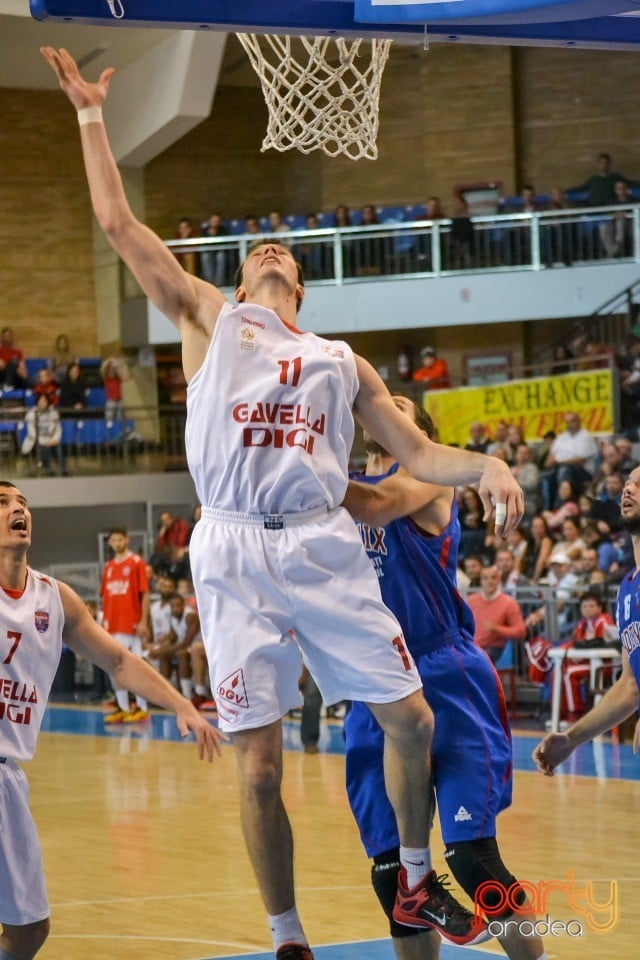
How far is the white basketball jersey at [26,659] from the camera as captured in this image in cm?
509

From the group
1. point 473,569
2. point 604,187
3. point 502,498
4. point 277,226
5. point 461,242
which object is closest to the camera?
point 502,498

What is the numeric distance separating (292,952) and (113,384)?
68.4 feet

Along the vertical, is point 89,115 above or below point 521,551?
above

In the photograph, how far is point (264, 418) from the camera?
14.8 ft

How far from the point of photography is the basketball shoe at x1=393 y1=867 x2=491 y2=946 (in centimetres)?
457

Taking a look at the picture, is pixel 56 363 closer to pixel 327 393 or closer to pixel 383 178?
pixel 383 178

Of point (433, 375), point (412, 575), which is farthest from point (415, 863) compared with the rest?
point (433, 375)

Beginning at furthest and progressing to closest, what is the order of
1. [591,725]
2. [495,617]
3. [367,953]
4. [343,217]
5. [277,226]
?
1. [277,226]
2. [343,217]
3. [495,617]
4. [367,953]
5. [591,725]

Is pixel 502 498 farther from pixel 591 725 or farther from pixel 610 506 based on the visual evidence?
pixel 610 506

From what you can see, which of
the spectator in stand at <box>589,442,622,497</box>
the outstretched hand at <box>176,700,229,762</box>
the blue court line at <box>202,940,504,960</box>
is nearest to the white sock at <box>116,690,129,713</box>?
the spectator in stand at <box>589,442,622,497</box>

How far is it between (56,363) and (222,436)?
21846 millimetres

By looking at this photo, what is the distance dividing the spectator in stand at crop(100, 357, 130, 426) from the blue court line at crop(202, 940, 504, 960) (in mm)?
17936

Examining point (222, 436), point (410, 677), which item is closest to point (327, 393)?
point (222, 436)

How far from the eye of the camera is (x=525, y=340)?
2472cm
